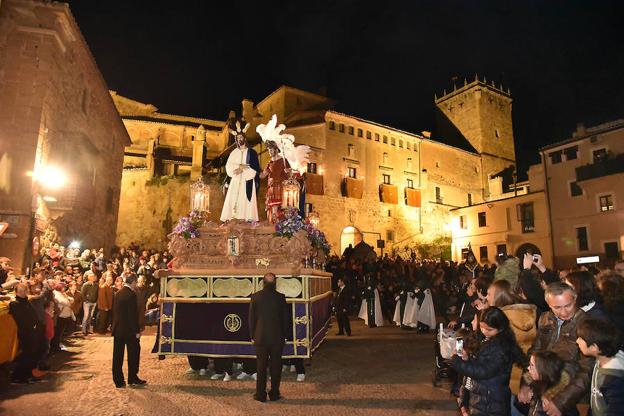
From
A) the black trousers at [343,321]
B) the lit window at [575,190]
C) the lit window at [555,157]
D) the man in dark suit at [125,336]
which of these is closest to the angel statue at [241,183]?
the man in dark suit at [125,336]

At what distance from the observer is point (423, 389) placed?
22.4 feet

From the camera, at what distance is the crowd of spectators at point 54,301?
284 inches

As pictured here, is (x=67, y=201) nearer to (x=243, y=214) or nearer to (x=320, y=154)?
→ (x=243, y=214)

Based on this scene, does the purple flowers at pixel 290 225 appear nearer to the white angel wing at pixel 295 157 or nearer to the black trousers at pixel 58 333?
the white angel wing at pixel 295 157

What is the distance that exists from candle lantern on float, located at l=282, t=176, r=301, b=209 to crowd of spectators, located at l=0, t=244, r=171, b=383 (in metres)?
3.65

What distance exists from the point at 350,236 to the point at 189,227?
28.5 metres

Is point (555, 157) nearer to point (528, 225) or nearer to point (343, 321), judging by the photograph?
point (528, 225)

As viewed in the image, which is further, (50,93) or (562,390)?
(50,93)

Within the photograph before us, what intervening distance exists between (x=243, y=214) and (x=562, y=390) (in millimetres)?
7050

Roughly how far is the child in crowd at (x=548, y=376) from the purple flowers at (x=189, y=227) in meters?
6.50

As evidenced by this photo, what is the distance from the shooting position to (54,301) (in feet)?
32.8

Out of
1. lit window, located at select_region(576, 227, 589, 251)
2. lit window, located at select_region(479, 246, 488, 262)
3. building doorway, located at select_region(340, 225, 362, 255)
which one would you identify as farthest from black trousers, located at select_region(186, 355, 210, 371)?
lit window, located at select_region(479, 246, 488, 262)

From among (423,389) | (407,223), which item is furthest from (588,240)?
(423,389)

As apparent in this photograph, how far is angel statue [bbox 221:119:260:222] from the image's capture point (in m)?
9.08
